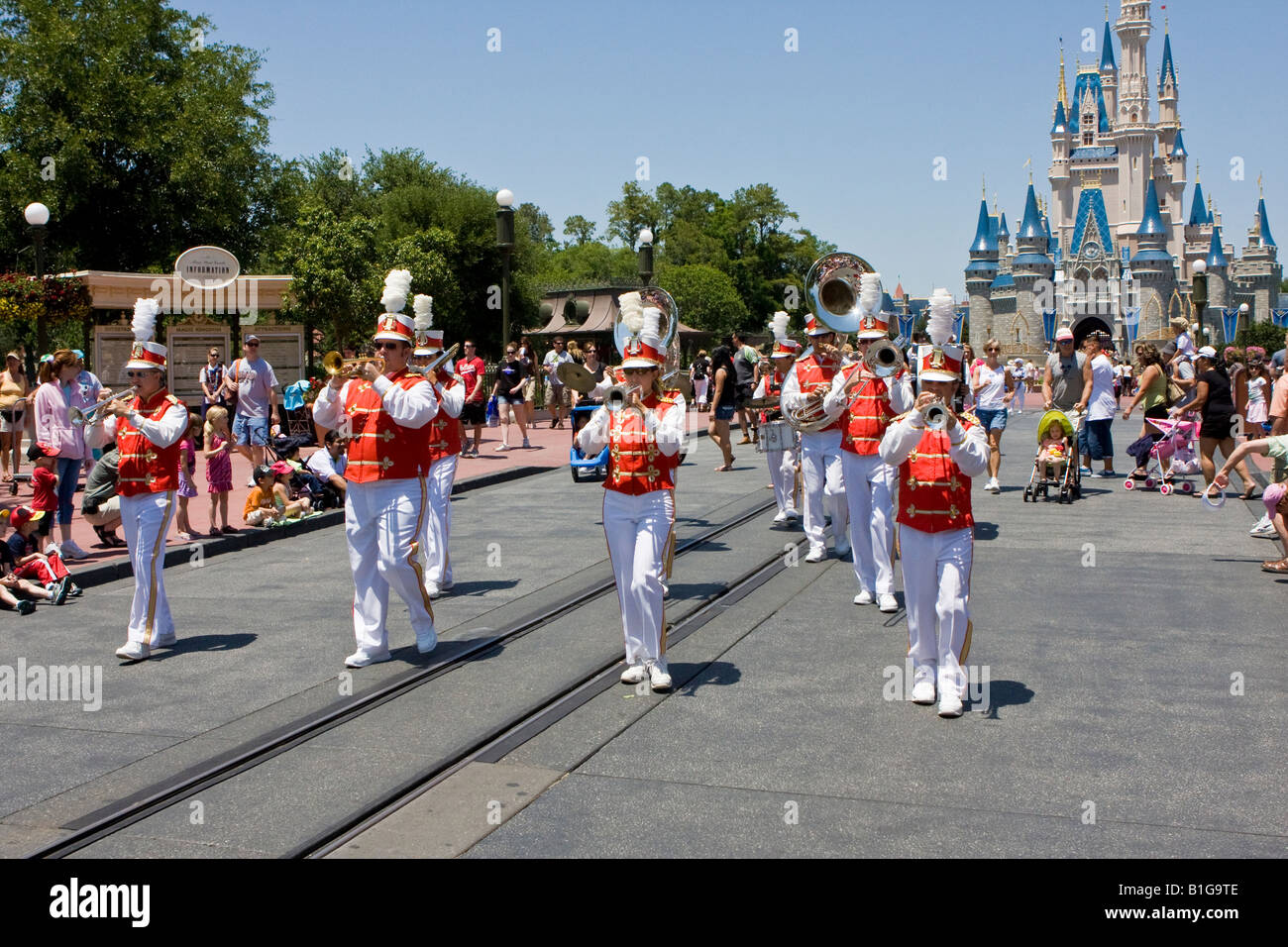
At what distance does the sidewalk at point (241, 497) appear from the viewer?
1088 centimetres

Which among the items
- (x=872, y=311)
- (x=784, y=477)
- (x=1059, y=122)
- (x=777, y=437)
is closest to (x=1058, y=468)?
(x=784, y=477)

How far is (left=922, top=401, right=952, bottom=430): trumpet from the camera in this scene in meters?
6.03

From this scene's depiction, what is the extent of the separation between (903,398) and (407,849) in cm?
449

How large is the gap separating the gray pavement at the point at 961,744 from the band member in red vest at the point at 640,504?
32 centimetres

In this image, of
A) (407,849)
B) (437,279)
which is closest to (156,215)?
(437,279)

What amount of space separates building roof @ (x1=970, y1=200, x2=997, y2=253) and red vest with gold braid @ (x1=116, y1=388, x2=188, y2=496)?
109 meters

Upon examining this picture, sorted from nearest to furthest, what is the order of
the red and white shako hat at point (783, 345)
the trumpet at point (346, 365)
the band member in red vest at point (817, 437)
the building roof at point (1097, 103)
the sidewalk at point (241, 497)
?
the trumpet at point (346, 365), the band member in red vest at point (817, 437), the sidewalk at point (241, 497), the red and white shako hat at point (783, 345), the building roof at point (1097, 103)

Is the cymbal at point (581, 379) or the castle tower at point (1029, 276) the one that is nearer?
the cymbal at point (581, 379)

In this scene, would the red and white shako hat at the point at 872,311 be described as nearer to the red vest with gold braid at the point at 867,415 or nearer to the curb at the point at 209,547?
the red vest with gold braid at the point at 867,415

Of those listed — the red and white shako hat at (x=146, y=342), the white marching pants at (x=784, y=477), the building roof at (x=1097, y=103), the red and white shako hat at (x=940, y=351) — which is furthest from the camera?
the building roof at (x=1097, y=103)

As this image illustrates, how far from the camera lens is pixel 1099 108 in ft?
386

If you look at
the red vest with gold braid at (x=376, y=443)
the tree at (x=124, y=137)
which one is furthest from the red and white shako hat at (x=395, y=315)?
the tree at (x=124, y=137)

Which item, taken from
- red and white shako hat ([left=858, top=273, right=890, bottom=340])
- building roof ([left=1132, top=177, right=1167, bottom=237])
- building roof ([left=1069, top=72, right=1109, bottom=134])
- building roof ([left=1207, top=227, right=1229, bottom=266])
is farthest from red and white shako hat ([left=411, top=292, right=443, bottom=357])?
building roof ([left=1069, top=72, right=1109, bottom=134])

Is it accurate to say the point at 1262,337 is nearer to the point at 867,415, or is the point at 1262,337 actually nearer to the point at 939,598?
the point at 867,415
